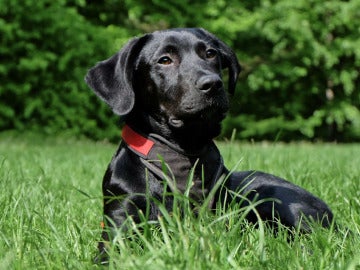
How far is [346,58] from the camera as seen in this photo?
1900cm

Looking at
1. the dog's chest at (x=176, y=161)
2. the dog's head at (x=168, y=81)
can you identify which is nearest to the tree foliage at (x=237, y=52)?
the dog's head at (x=168, y=81)

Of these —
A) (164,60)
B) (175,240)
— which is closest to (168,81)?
(164,60)

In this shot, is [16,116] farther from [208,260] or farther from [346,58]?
[208,260]

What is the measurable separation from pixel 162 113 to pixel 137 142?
0.67ft

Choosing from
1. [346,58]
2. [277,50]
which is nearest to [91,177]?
[277,50]

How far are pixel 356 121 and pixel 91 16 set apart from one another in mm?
8351

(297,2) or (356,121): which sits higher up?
(297,2)

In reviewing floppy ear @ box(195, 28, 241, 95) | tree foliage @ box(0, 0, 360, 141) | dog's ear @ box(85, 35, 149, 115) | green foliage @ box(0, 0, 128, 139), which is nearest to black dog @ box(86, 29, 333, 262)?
dog's ear @ box(85, 35, 149, 115)

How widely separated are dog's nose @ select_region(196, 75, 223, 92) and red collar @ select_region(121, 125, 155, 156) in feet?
1.36

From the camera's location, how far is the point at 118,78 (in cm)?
338

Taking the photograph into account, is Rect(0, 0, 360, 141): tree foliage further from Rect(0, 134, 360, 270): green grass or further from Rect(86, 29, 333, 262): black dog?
Rect(86, 29, 333, 262): black dog

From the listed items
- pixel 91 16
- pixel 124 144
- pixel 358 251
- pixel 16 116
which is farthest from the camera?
pixel 91 16

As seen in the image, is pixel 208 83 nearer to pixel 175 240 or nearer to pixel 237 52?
pixel 175 240

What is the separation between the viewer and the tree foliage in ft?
47.0
